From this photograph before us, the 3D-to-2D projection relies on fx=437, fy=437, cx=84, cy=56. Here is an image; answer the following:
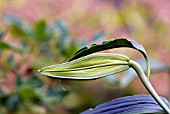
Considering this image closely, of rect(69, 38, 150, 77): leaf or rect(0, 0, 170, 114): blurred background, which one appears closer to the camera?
rect(69, 38, 150, 77): leaf

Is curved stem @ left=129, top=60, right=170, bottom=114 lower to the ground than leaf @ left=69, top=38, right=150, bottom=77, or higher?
lower

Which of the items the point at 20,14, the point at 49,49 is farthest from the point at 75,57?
the point at 20,14

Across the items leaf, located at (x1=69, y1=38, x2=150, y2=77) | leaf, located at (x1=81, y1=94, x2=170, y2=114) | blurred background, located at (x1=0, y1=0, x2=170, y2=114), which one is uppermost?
blurred background, located at (x1=0, y1=0, x2=170, y2=114)

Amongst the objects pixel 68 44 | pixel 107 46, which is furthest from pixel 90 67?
pixel 68 44

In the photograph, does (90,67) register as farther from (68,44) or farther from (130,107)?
(68,44)

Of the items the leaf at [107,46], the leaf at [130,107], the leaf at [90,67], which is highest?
the leaf at [107,46]

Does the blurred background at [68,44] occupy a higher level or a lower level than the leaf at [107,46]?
higher

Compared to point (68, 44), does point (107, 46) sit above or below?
below
